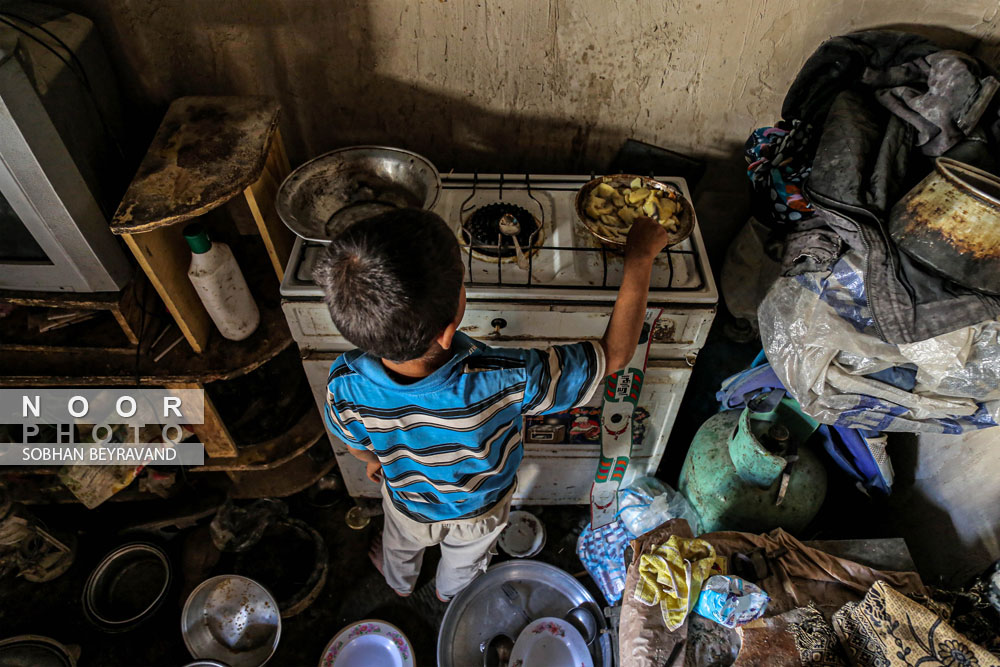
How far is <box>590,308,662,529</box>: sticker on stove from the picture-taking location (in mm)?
1853

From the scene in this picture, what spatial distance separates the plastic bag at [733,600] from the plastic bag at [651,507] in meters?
0.55

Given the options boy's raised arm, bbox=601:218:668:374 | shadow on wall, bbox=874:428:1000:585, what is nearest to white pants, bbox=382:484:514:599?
boy's raised arm, bbox=601:218:668:374

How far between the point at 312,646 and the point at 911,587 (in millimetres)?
2087

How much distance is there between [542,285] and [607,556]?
1.26 m

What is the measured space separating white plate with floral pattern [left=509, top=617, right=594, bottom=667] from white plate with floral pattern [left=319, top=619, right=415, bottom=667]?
414 mm

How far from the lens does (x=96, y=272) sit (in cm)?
169

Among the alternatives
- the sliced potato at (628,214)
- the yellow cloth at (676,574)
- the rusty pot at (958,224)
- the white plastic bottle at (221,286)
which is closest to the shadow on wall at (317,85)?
the sliced potato at (628,214)

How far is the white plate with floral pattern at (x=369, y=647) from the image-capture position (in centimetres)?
222

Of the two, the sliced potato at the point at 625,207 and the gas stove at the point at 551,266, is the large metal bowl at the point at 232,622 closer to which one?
the gas stove at the point at 551,266

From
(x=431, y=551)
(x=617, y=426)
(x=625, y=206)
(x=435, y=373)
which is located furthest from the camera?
(x=431, y=551)

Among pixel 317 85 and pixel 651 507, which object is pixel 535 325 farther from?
pixel 317 85

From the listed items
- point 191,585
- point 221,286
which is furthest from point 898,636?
point 191,585

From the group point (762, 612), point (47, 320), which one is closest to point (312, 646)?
point (47, 320)

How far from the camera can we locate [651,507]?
230cm
